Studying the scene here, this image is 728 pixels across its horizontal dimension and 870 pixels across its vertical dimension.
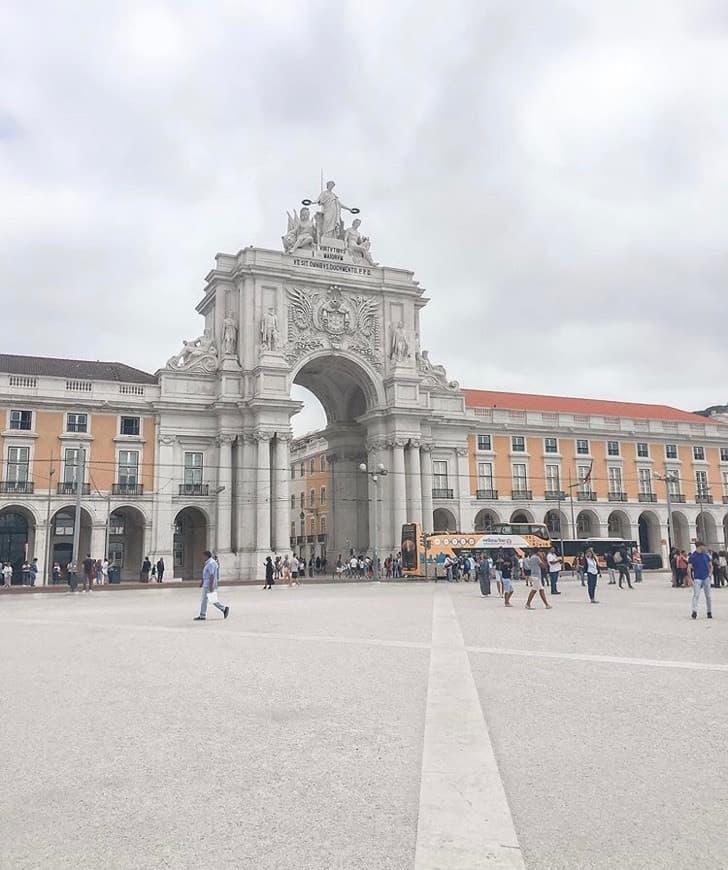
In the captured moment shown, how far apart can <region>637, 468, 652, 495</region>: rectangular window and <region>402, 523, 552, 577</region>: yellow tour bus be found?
68.5 ft

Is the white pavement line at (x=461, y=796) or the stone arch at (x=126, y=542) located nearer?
the white pavement line at (x=461, y=796)

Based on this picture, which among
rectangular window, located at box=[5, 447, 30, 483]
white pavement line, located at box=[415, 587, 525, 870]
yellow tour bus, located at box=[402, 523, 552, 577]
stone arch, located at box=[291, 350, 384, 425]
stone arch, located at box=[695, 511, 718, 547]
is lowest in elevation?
white pavement line, located at box=[415, 587, 525, 870]

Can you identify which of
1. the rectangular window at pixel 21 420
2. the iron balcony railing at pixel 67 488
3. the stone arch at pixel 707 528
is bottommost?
the stone arch at pixel 707 528

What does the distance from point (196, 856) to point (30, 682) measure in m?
6.77

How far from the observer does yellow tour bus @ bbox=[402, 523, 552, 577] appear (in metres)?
49.4

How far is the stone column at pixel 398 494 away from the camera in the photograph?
55.3m

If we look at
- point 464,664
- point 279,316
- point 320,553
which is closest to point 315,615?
point 464,664

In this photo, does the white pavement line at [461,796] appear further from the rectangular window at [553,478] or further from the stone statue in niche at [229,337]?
the rectangular window at [553,478]

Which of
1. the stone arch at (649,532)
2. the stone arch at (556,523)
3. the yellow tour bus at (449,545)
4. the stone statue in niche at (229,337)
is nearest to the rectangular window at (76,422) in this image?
the stone statue in niche at (229,337)

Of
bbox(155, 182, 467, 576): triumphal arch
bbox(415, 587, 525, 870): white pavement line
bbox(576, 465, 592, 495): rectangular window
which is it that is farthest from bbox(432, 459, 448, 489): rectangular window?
bbox(415, 587, 525, 870): white pavement line

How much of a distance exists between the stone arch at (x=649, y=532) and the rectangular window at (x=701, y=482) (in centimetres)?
595

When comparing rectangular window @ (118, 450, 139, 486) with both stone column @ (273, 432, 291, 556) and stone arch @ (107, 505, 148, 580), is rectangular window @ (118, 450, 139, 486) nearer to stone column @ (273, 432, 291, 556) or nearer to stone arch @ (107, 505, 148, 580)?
stone arch @ (107, 505, 148, 580)

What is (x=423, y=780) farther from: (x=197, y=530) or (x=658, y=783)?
(x=197, y=530)

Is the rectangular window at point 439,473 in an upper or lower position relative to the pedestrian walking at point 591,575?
upper
